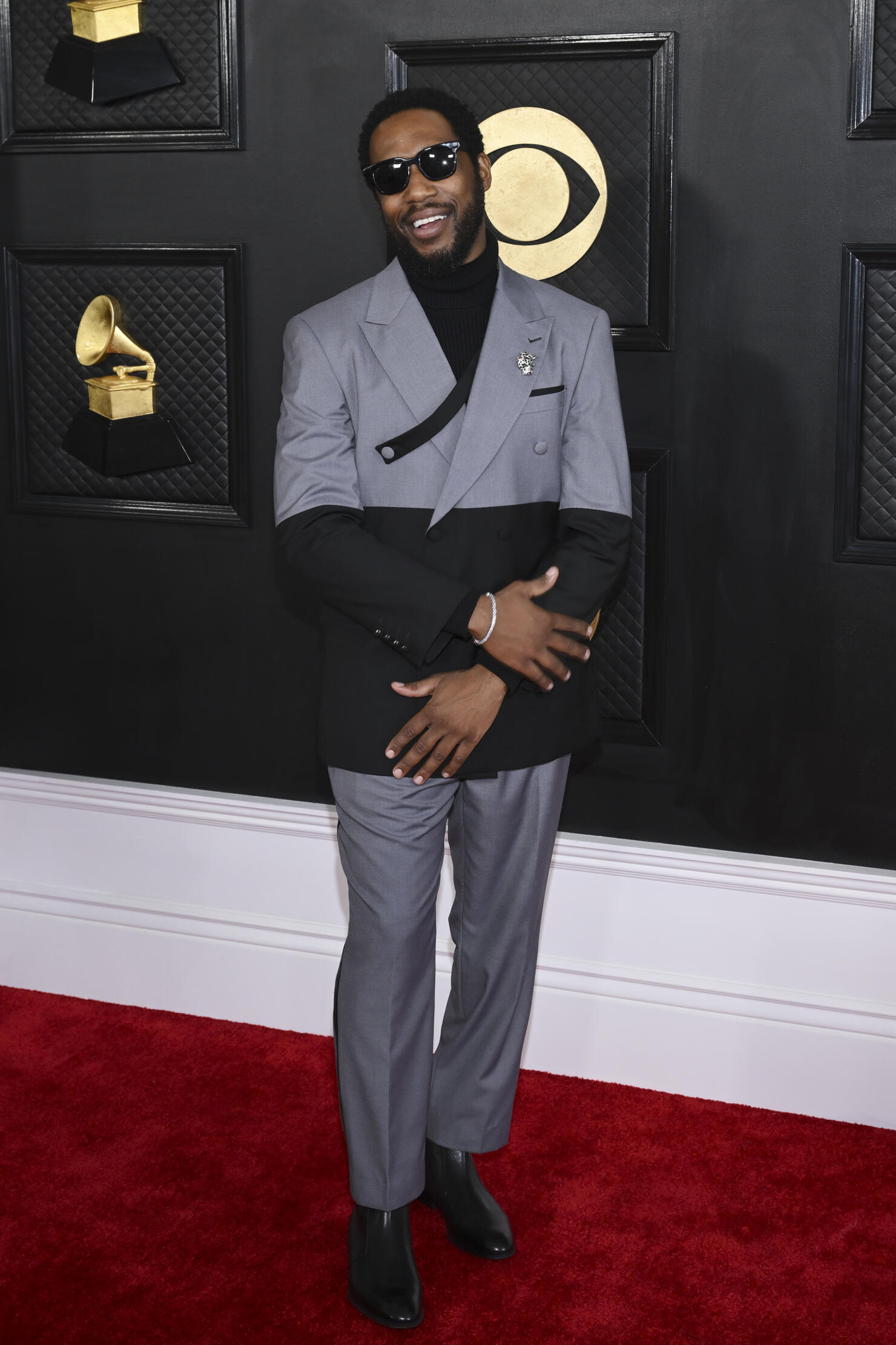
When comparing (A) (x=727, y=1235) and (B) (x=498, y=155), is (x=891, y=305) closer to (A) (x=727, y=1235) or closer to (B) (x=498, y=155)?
(B) (x=498, y=155)

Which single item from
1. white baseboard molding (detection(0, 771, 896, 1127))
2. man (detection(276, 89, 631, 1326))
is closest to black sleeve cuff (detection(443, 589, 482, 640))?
man (detection(276, 89, 631, 1326))

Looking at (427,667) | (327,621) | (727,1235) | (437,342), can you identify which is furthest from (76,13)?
(727,1235)

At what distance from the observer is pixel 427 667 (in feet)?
6.88

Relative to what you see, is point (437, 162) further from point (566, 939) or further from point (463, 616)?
point (566, 939)

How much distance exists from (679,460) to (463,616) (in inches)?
32.4

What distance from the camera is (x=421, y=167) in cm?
199

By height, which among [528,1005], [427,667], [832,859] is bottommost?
[528,1005]

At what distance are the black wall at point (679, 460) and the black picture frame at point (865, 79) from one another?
0.07ft

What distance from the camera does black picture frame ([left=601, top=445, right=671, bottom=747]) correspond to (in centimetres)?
262

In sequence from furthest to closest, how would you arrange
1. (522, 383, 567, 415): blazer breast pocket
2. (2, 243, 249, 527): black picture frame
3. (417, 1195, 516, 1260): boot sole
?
(2, 243, 249, 527): black picture frame, (417, 1195, 516, 1260): boot sole, (522, 383, 567, 415): blazer breast pocket

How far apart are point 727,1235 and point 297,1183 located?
0.78 m

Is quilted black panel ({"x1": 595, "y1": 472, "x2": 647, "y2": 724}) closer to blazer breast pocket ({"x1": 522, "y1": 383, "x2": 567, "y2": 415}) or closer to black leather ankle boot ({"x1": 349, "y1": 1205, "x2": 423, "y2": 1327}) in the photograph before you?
blazer breast pocket ({"x1": 522, "y1": 383, "x2": 567, "y2": 415})

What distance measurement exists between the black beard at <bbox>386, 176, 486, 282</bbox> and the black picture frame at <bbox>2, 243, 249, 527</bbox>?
83cm

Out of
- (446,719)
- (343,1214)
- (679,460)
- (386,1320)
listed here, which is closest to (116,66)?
(679,460)
